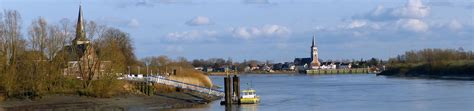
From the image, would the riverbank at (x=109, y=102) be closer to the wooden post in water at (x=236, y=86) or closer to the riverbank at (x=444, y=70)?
the wooden post in water at (x=236, y=86)

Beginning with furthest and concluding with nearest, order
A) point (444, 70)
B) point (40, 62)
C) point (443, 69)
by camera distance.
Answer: point (443, 69), point (444, 70), point (40, 62)

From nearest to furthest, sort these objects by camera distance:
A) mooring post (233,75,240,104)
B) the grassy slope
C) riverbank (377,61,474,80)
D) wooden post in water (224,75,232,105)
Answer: wooden post in water (224,75,232,105)
mooring post (233,75,240,104)
riverbank (377,61,474,80)
the grassy slope

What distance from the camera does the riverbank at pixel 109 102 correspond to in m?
52.4

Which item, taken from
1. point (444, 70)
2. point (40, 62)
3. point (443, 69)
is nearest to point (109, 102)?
point (40, 62)

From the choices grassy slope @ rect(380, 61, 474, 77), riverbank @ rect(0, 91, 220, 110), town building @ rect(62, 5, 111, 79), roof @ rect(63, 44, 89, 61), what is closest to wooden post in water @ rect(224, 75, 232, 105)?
riverbank @ rect(0, 91, 220, 110)

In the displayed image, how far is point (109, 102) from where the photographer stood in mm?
58062

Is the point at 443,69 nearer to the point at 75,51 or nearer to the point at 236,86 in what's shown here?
the point at 236,86

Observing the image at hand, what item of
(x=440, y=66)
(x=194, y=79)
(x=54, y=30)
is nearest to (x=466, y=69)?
(x=440, y=66)

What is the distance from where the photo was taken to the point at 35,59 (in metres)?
56.4

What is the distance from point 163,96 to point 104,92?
797 cm

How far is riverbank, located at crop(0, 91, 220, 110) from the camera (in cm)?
5238

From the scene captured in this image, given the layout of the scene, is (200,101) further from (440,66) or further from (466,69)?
(440,66)

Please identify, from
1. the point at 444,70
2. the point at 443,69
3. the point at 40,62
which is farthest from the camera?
the point at 443,69

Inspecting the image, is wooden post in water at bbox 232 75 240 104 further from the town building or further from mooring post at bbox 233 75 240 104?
the town building
